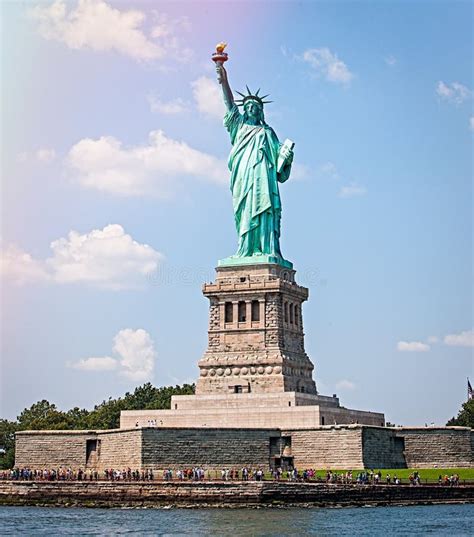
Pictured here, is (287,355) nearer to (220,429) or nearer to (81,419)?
(220,429)

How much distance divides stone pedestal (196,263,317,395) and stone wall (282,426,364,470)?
18.1 feet

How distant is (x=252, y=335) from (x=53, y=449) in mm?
12794

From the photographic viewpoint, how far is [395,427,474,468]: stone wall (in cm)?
6103

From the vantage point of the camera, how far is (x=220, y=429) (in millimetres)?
59000

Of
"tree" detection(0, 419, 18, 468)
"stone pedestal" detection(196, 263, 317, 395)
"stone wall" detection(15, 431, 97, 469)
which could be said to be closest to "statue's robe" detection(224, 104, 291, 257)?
"stone pedestal" detection(196, 263, 317, 395)

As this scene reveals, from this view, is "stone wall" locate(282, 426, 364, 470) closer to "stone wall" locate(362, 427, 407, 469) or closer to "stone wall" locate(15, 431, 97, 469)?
"stone wall" locate(362, 427, 407, 469)

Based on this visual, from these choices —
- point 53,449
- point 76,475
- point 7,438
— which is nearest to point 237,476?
point 76,475

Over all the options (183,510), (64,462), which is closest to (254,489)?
(183,510)

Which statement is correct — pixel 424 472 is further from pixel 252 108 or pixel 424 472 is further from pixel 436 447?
pixel 252 108

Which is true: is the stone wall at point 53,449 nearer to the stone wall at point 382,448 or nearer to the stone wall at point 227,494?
the stone wall at point 227,494

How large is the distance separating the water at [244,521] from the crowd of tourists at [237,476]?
267 cm

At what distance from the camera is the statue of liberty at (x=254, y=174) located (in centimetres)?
6925

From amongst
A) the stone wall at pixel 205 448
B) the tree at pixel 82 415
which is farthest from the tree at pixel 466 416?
the stone wall at pixel 205 448

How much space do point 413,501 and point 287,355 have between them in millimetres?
14889
